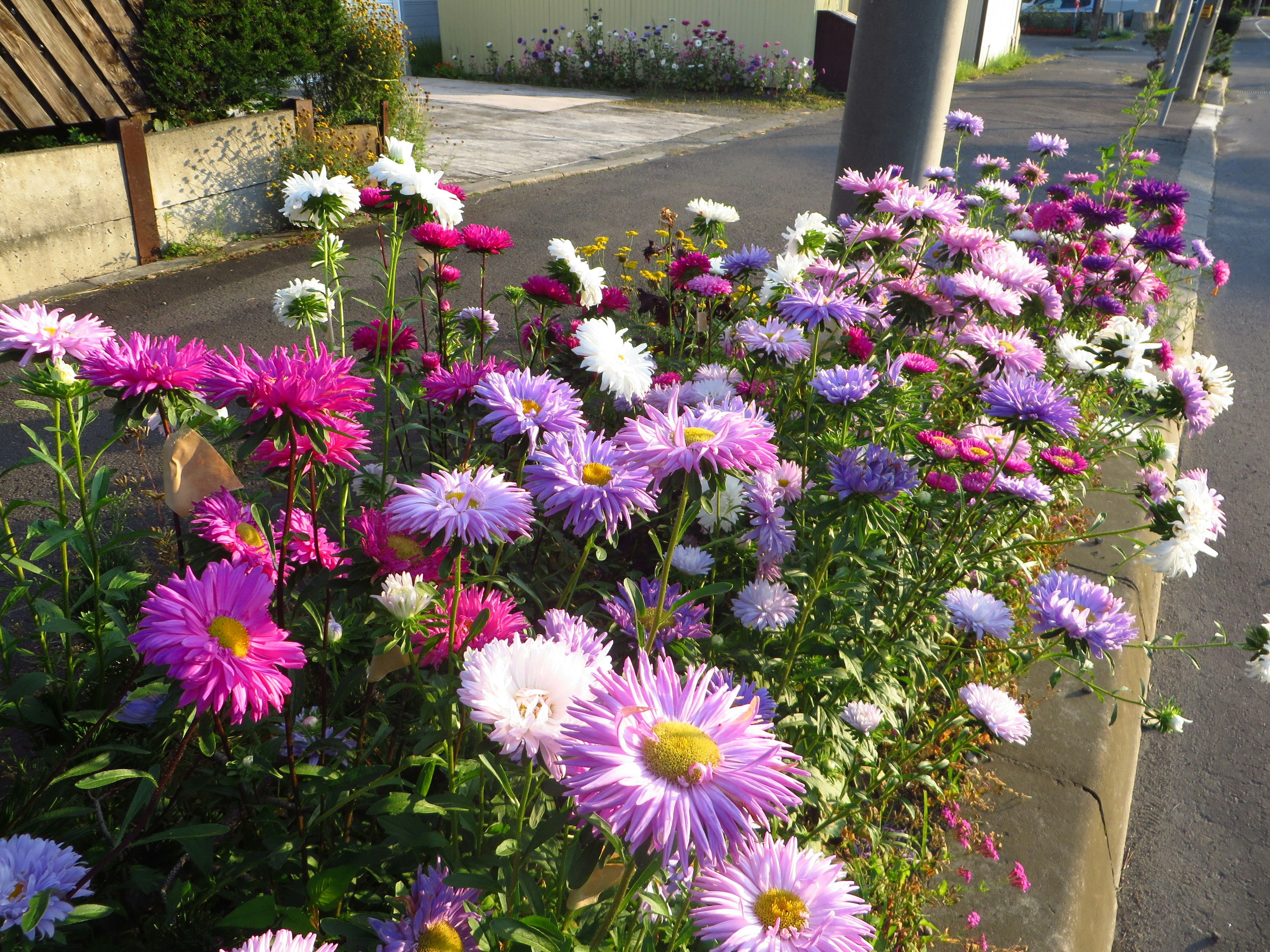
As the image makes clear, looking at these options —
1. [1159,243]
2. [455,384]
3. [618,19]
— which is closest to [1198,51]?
[618,19]

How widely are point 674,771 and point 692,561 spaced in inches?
44.5

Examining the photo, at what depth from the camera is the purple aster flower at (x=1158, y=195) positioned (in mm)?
3738

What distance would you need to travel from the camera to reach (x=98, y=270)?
5.35 meters

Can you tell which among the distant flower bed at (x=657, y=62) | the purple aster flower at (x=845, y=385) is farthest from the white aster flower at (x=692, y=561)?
the distant flower bed at (x=657, y=62)

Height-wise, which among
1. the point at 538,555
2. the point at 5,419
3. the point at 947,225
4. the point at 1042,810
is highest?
the point at 947,225

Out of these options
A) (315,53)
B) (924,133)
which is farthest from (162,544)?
(315,53)

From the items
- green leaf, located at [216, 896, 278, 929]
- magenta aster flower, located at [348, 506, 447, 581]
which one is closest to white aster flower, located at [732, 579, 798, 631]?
magenta aster flower, located at [348, 506, 447, 581]

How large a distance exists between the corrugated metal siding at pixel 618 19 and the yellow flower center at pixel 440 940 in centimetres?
1839

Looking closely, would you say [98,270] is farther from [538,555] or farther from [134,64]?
[538,555]

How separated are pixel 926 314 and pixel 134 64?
5.60m

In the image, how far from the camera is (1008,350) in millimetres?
2346

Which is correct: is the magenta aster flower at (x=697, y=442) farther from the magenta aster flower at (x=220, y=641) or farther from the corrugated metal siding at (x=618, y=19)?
the corrugated metal siding at (x=618, y=19)

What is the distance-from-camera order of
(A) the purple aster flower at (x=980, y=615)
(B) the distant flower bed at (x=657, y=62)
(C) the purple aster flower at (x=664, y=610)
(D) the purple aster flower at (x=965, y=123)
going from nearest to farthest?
(C) the purple aster flower at (x=664, y=610) → (A) the purple aster flower at (x=980, y=615) → (D) the purple aster flower at (x=965, y=123) → (B) the distant flower bed at (x=657, y=62)

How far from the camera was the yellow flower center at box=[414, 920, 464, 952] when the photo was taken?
1077 mm
